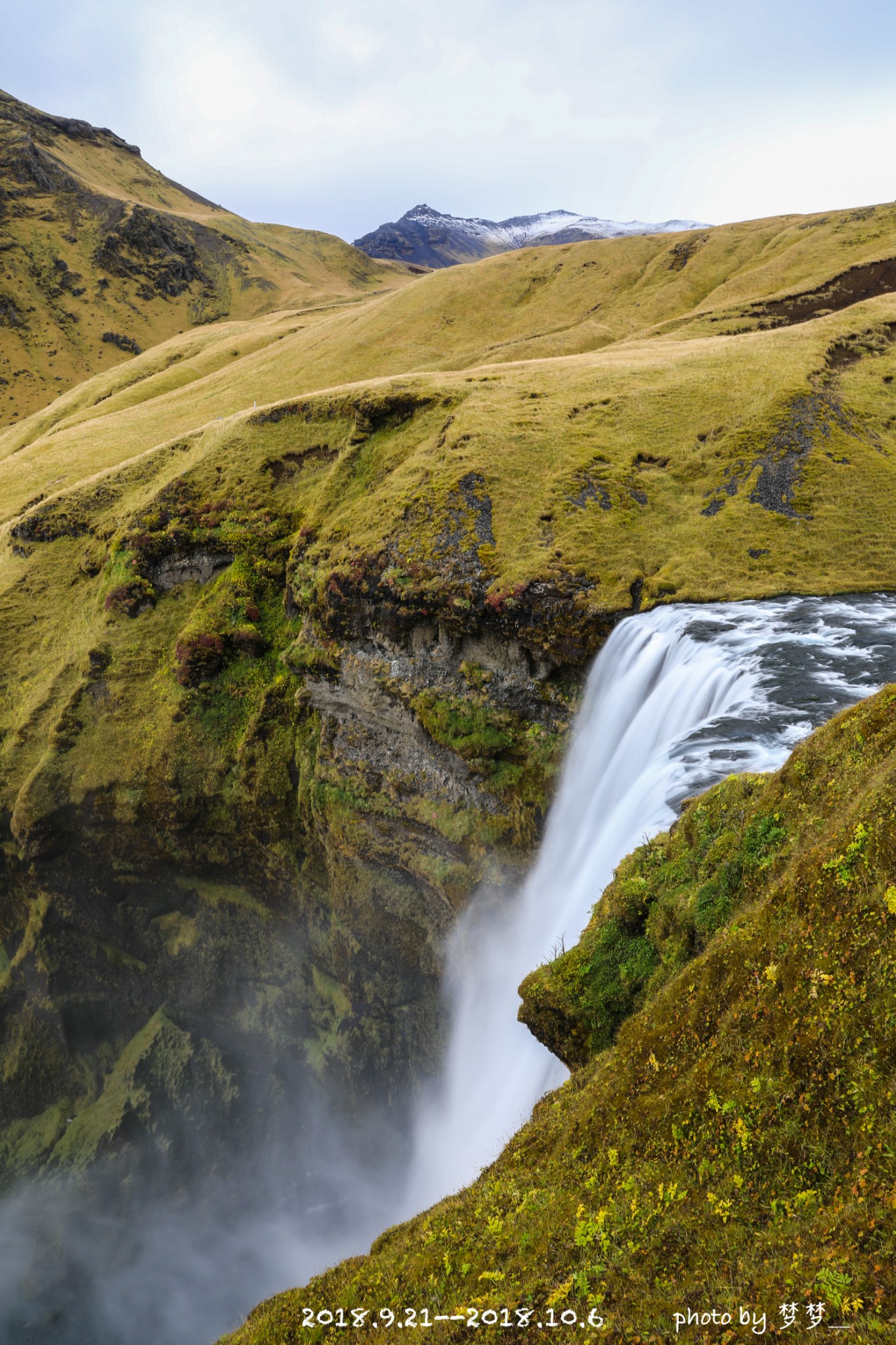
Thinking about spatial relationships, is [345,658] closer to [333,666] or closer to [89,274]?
[333,666]

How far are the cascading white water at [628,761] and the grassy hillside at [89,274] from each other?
13322 centimetres

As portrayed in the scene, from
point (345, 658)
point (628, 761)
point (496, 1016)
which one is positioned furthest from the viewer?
point (345, 658)

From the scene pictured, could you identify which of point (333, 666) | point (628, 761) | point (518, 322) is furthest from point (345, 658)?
point (518, 322)

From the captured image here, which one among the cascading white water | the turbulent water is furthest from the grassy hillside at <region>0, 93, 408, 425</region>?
the cascading white water

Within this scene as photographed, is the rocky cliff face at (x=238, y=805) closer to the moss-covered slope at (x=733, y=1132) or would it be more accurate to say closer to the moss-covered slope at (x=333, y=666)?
the moss-covered slope at (x=333, y=666)

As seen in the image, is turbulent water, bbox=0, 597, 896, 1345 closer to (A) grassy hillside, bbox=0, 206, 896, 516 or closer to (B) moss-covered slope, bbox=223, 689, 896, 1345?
(B) moss-covered slope, bbox=223, 689, 896, 1345

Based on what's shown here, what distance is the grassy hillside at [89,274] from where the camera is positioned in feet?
463

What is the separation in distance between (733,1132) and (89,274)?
191404 millimetres

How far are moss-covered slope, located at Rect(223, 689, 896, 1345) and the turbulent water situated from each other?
5254 mm

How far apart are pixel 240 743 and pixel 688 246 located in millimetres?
82618

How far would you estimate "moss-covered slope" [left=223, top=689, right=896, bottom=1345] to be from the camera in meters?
5.34

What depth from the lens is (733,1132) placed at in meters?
6.36

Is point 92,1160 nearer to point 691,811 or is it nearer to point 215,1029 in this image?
point 215,1029

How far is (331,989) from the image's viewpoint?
120 ft
